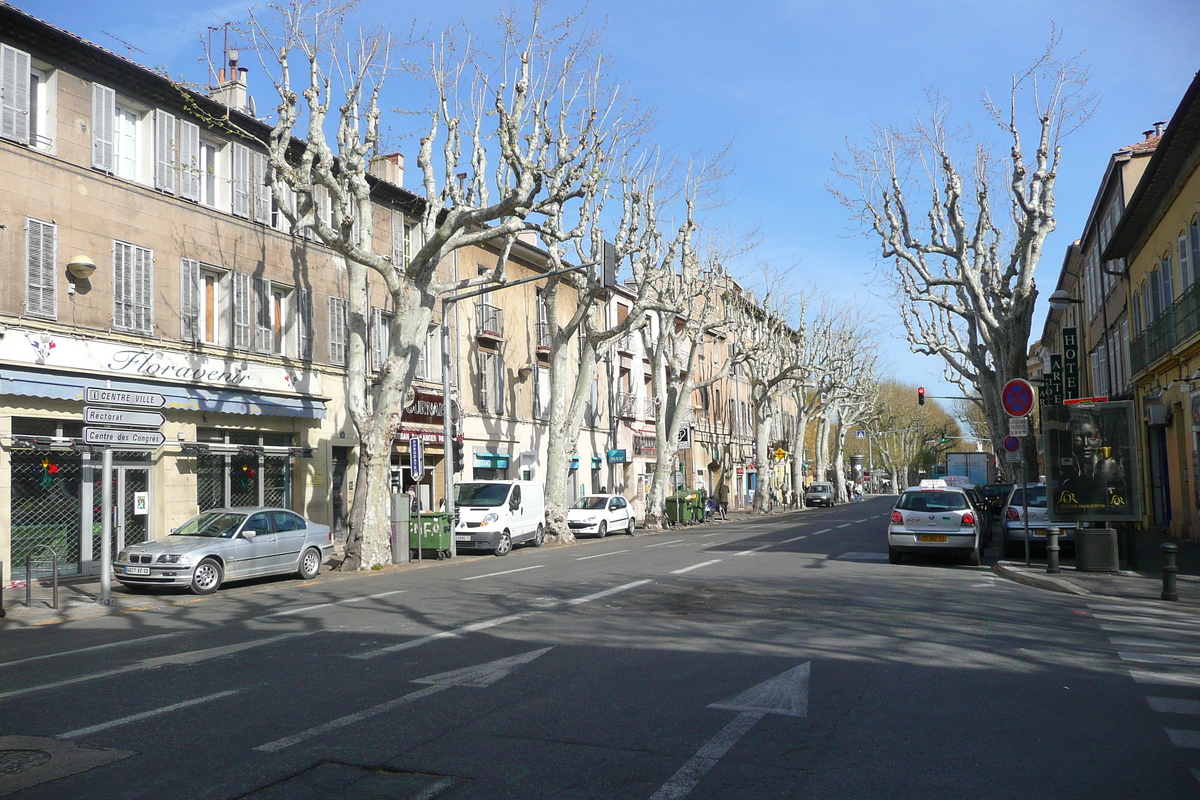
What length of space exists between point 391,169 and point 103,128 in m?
11.0

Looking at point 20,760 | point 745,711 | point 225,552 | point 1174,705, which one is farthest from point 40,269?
point 1174,705

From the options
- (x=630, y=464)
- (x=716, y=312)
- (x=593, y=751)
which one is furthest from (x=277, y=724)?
(x=716, y=312)

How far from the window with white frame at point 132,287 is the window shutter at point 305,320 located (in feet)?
15.1

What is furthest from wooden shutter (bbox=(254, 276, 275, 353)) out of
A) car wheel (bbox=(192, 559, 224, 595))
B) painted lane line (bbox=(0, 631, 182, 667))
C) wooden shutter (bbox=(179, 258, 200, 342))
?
painted lane line (bbox=(0, 631, 182, 667))

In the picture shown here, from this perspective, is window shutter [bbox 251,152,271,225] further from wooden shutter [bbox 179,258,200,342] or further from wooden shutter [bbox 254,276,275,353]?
wooden shutter [bbox 179,258,200,342]

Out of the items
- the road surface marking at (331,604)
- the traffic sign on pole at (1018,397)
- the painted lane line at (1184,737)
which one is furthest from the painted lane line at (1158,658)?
the road surface marking at (331,604)

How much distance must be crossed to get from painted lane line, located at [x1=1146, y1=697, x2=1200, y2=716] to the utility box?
971 cm

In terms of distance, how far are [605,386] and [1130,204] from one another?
80.2 ft

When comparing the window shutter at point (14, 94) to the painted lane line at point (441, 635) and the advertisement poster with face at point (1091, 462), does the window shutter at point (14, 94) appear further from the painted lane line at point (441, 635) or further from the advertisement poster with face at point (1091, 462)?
the advertisement poster with face at point (1091, 462)

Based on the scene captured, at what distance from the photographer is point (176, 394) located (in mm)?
20391

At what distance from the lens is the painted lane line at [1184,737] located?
5980mm

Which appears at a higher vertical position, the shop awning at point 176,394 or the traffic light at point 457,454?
the shop awning at point 176,394

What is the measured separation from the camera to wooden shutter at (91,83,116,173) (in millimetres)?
19203

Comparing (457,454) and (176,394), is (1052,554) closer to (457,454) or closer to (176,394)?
(176,394)
